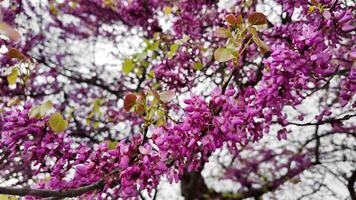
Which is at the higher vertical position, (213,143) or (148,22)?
(148,22)

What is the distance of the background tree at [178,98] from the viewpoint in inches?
74.2

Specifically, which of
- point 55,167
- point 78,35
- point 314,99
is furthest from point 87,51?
point 55,167

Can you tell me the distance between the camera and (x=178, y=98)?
14.6 ft

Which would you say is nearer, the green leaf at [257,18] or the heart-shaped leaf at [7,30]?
the heart-shaped leaf at [7,30]

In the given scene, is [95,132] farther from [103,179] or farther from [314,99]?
[103,179]

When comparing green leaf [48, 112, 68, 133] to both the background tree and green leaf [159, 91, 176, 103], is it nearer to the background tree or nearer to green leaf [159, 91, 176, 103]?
the background tree

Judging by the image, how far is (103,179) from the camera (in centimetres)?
186

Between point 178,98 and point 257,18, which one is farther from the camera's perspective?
point 178,98

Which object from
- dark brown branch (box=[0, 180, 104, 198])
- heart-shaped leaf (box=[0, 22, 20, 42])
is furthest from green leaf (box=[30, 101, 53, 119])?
heart-shaped leaf (box=[0, 22, 20, 42])

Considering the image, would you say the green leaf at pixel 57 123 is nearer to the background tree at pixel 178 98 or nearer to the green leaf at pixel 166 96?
the background tree at pixel 178 98

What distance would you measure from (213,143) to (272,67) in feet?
1.51

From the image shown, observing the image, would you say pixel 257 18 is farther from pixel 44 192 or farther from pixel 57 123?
pixel 44 192

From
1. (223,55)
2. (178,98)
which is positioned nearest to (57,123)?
(223,55)

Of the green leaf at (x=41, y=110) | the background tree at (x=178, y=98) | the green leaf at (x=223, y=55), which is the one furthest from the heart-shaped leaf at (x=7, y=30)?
the green leaf at (x=223, y=55)
